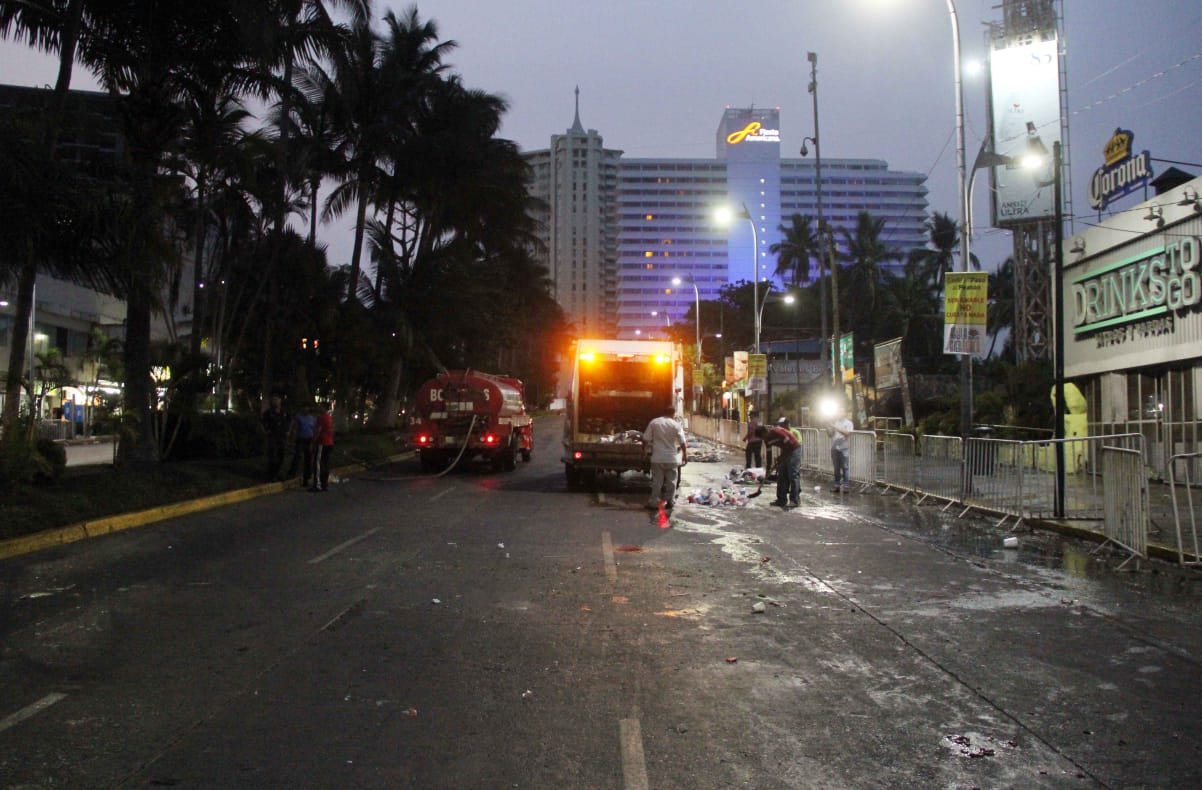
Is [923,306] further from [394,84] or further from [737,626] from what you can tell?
[737,626]

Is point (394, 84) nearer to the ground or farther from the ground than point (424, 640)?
farther from the ground

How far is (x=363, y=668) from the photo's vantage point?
20.1ft

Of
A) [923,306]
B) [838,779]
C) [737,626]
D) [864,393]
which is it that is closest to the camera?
[838,779]

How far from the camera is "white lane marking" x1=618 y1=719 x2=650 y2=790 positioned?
4.28 m

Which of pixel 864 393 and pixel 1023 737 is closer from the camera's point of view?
pixel 1023 737

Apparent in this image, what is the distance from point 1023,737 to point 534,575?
5.48m

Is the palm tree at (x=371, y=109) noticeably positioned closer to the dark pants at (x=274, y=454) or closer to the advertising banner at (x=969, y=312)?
the dark pants at (x=274, y=454)

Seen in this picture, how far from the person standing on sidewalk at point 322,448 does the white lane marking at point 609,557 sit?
8224 millimetres

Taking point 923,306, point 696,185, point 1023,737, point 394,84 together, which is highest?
point 696,185

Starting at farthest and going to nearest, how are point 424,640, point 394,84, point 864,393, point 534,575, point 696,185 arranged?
point 696,185 < point 864,393 < point 394,84 < point 534,575 < point 424,640

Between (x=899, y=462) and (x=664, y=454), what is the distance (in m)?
7.09

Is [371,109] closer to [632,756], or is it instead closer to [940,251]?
[632,756]

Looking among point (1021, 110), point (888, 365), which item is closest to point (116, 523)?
point (888, 365)

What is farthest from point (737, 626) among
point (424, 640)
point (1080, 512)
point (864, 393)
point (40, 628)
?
point (864, 393)
